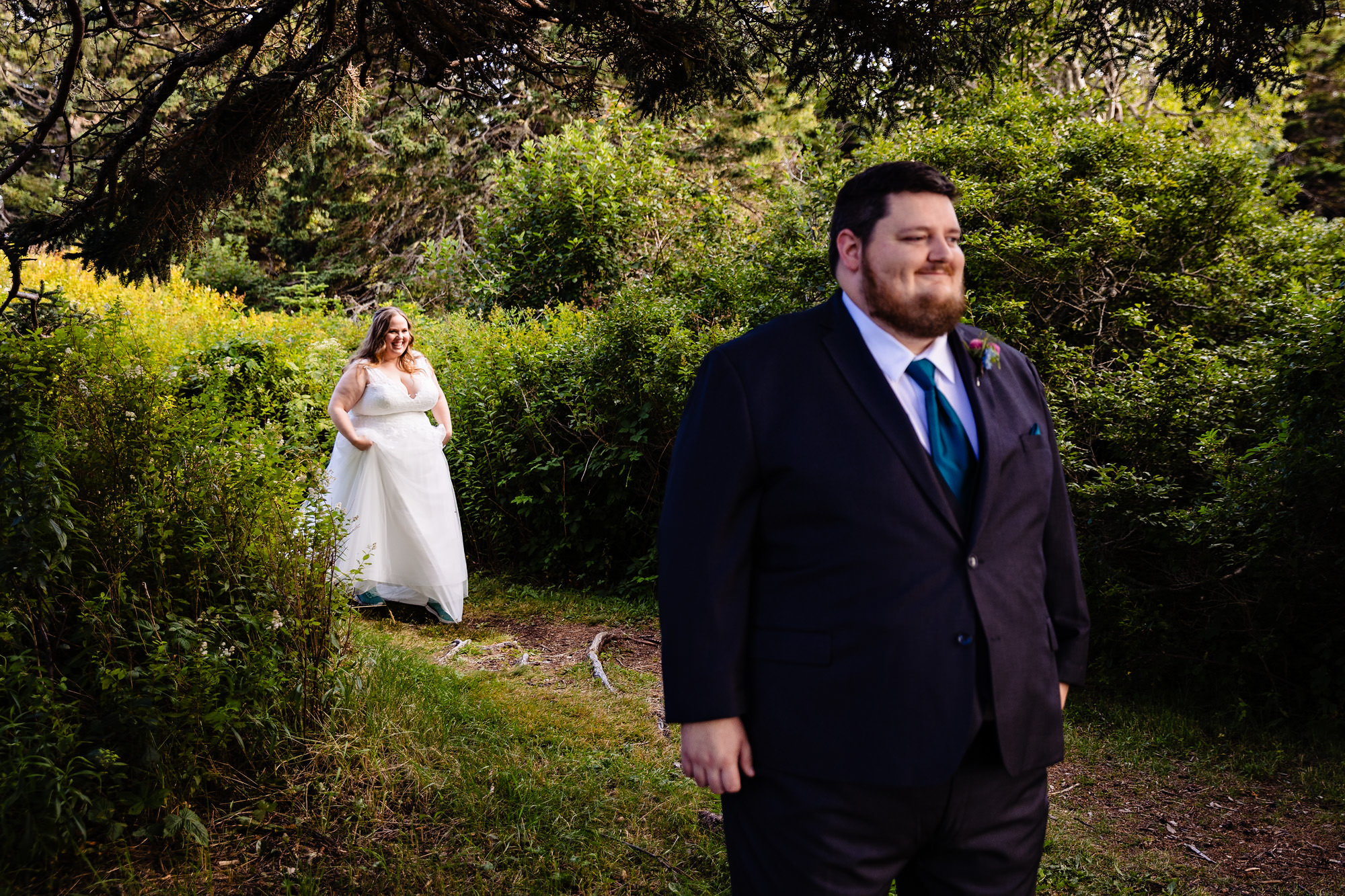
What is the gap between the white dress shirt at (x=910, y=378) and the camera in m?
2.18

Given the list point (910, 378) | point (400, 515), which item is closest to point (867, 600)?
point (910, 378)

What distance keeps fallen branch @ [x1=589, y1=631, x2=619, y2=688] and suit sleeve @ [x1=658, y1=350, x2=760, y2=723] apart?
402cm

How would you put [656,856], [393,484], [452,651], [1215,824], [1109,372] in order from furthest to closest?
[393,484] → [452,651] → [1109,372] → [1215,824] → [656,856]

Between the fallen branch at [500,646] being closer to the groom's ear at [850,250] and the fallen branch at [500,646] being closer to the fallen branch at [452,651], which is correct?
the fallen branch at [452,651]

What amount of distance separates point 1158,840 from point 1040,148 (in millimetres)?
5823

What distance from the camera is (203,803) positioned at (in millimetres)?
3605

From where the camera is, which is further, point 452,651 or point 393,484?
point 393,484

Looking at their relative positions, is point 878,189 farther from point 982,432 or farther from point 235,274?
point 235,274

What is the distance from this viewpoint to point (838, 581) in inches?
78.8

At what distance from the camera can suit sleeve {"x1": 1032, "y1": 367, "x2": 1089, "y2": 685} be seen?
2320 mm

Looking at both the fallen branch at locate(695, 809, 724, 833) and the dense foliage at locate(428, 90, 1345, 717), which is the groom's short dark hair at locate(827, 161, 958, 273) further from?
the dense foliage at locate(428, 90, 1345, 717)

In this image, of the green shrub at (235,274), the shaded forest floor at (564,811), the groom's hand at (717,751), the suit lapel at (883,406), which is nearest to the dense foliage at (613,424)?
the shaded forest floor at (564,811)

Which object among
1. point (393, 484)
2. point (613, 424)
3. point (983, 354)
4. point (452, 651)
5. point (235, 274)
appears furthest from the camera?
point (235, 274)

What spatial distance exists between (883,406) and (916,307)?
0.24m
